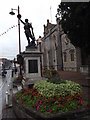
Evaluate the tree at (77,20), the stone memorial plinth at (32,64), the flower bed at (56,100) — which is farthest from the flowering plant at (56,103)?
the tree at (77,20)

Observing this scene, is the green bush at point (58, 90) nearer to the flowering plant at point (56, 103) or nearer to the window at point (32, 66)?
the flowering plant at point (56, 103)

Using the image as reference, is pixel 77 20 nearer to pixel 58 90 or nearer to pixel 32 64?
pixel 32 64

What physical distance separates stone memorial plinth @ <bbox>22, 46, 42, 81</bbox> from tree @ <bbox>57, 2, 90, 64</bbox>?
5.75 m

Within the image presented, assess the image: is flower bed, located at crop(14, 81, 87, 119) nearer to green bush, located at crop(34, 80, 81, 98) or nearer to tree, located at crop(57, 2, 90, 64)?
green bush, located at crop(34, 80, 81, 98)

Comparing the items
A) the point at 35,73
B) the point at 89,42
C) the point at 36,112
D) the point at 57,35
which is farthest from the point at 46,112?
the point at 57,35

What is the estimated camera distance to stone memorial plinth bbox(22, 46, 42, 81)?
473 inches

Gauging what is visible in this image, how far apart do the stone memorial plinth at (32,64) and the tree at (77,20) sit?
5.75 meters

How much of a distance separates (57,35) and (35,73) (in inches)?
1384

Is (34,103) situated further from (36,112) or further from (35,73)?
(35,73)

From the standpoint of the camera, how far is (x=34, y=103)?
5.78 m

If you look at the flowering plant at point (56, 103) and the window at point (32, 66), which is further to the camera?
the window at point (32, 66)

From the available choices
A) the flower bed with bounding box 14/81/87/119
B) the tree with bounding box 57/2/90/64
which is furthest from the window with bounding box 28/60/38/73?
the tree with bounding box 57/2/90/64

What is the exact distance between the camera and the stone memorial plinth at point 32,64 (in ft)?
39.4

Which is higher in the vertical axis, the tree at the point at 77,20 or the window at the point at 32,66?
the tree at the point at 77,20
